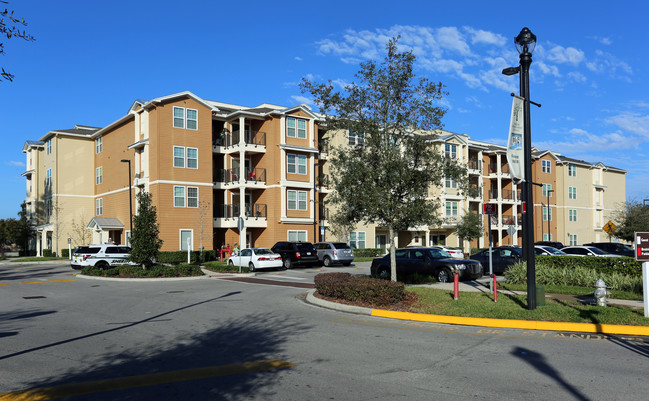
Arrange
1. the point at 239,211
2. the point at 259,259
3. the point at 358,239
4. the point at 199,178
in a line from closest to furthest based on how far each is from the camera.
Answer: the point at 259,259 < the point at 199,178 < the point at 239,211 < the point at 358,239

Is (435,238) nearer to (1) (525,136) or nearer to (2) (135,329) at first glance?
(1) (525,136)

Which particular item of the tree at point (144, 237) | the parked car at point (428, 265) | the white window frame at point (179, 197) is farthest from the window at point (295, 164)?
the parked car at point (428, 265)

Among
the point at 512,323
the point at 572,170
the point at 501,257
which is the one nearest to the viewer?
the point at 512,323

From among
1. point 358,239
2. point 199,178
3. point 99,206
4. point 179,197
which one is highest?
point 199,178

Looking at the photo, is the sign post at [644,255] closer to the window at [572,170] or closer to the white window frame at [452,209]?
the white window frame at [452,209]

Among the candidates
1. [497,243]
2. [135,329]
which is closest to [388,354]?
[135,329]

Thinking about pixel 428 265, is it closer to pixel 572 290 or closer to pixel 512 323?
pixel 572 290

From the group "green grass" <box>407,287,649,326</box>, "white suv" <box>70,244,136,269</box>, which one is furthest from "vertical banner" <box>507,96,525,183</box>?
"white suv" <box>70,244,136,269</box>

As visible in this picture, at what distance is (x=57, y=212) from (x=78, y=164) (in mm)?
5099

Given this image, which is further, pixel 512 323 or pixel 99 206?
pixel 99 206

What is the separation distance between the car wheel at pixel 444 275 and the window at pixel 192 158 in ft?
81.9

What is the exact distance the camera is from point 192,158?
40.2 meters

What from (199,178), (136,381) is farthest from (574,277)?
(199,178)

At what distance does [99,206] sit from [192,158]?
1515 centimetres
